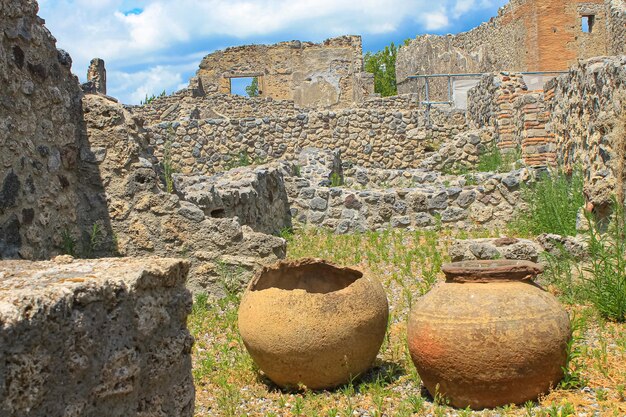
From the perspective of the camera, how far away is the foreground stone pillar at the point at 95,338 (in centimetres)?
203

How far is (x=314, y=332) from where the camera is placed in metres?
4.27

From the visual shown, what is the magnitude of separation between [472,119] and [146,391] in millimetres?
14389

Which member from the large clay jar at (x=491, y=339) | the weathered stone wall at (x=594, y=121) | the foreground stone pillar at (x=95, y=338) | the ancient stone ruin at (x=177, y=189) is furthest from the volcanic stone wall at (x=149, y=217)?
the weathered stone wall at (x=594, y=121)

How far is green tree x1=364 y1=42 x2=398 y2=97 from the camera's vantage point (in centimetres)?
3738

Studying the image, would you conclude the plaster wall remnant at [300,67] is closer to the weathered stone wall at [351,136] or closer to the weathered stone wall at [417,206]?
the weathered stone wall at [351,136]

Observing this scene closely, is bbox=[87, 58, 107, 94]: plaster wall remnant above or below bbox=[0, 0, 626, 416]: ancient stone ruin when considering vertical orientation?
above

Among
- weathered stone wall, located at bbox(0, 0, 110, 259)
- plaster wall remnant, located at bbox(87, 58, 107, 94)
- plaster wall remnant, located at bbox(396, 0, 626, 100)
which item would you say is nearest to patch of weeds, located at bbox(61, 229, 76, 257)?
weathered stone wall, located at bbox(0, 0, 110, 259)

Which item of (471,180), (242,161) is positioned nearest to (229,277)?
(471,180)

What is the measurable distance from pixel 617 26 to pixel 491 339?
16.2 metres

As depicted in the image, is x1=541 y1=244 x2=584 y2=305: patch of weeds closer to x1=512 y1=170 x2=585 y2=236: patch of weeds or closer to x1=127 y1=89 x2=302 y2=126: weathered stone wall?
x1=512 y1=170 x2=585 y2=236: patch of weeds

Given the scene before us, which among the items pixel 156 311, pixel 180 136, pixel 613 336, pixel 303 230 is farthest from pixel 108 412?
pixel 180 136

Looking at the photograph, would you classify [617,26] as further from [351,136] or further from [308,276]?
[308,276]

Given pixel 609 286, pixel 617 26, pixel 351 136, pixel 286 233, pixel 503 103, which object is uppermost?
pixel 617 26

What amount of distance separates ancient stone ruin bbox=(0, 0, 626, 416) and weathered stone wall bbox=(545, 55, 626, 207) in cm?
4
